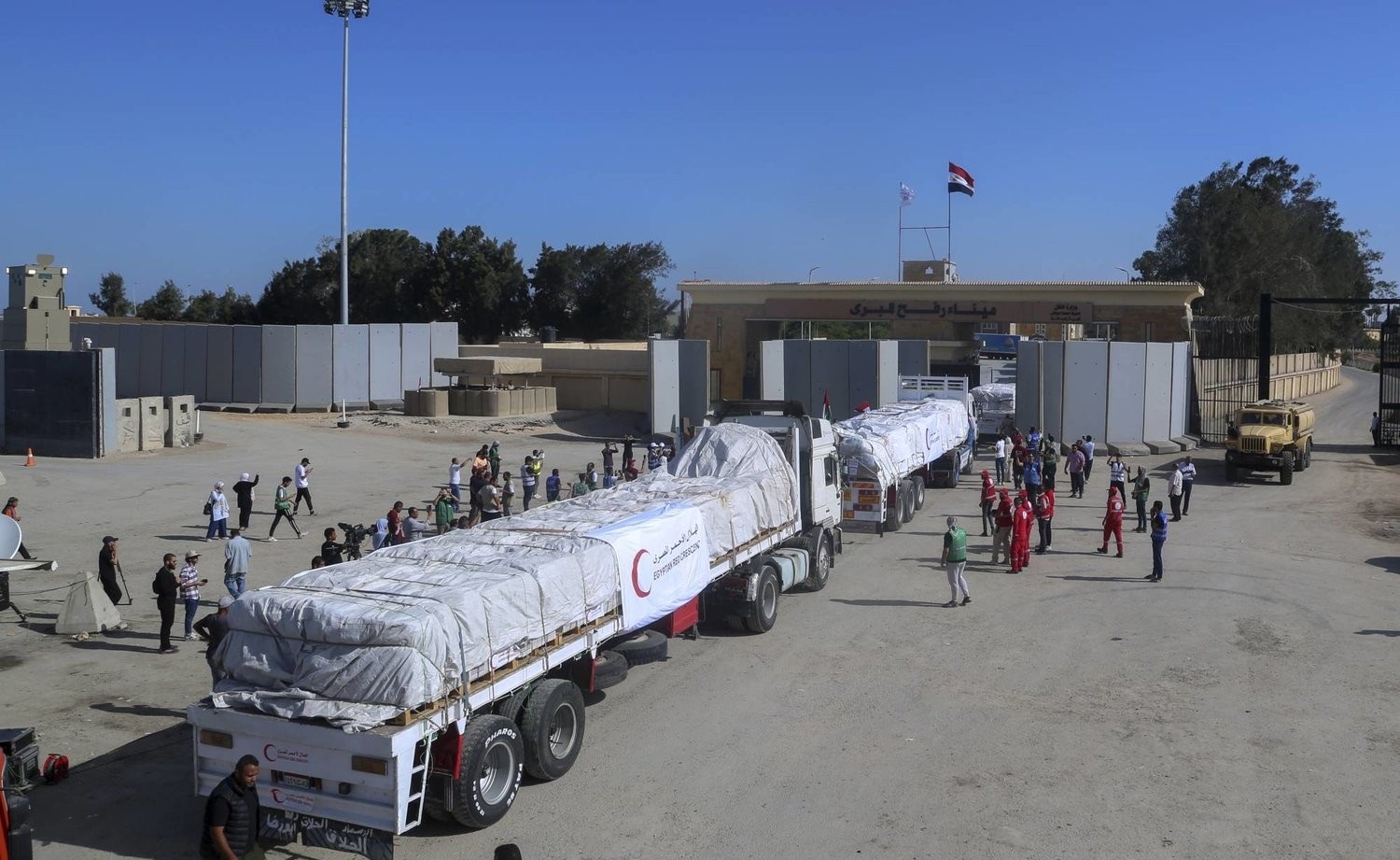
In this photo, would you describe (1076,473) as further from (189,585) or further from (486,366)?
(486,366)

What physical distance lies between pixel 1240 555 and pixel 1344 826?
13.7 meters

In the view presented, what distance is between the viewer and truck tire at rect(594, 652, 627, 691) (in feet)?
40.5

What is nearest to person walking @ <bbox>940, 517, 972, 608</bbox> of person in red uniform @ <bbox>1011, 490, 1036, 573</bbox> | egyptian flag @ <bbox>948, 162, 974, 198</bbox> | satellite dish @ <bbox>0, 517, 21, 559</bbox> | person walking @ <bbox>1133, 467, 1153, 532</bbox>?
person in red uniform @ <bbox>1011, 490, 1036, 573</bbox>

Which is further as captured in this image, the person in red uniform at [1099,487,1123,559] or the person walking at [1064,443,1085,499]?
the person walking at [1064,443,1085,499]

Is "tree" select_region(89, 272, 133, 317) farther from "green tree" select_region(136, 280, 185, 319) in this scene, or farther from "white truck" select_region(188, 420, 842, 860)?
"white truck" select_region(188, 420, 842, 860)

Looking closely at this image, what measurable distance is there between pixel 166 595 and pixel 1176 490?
21.4 m

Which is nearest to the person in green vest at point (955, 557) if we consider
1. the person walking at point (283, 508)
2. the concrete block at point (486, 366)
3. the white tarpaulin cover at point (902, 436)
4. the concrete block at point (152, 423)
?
the white tarpaulin cover at point (902, 436)

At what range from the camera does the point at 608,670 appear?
12.5 metres

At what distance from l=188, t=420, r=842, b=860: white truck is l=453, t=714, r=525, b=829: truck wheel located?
1 cm

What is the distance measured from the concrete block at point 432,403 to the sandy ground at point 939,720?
24.6 meters

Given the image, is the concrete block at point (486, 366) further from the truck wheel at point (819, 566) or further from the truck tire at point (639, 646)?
the truck tire at point (639, 646)

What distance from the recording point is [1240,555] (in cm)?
2283

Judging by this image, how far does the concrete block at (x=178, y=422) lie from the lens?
37938 millimetres

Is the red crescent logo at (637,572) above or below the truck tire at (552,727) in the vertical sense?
above
